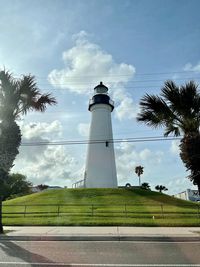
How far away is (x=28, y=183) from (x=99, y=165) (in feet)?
148

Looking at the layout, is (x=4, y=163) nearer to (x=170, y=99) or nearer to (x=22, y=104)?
(x=22, y=104)

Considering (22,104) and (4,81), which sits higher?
(4,81)

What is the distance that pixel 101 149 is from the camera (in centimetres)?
3950

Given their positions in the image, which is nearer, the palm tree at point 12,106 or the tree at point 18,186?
the palm tree at point 12,106

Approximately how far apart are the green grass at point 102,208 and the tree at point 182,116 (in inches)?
188

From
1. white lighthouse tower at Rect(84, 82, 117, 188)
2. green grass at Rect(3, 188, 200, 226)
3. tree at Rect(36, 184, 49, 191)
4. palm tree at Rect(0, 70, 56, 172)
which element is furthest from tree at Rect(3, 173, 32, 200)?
palm tree at Rect(0, 70, 56, 172)

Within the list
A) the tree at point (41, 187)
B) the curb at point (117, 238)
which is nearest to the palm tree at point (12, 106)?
the curb at point (117, 238)

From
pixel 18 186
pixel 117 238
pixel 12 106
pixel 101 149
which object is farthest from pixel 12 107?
pixel 18 186

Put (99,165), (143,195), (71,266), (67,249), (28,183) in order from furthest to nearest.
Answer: (28,183) → (99,165) → (143,195) → (67,249) → (71,266)

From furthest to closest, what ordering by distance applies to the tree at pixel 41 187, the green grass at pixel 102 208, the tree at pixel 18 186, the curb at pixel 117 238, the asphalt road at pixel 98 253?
1. the tree at pixel 41 187
2. the tree at pixel 18 186
3. the green grass at pixel 102 208
4. the curb at pixel 117 238
5. the asphalt road at pixel 98 253

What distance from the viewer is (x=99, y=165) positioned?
3928 cm

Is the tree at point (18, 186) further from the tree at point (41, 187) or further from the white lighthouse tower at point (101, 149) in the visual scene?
the white lighthouse tower at point (101, 149)

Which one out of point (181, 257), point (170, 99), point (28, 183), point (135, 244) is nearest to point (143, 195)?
point (170, 99)

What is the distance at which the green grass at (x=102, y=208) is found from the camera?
19203 mm
